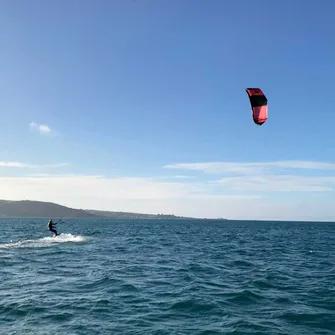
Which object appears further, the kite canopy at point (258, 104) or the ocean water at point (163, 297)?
the kite canopy at point (258, 104)

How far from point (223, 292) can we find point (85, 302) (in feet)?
25.3

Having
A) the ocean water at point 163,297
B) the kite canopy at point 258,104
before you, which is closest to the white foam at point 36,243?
the ocean water at point 163,297

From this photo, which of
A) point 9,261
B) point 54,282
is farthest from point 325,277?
point 9,261

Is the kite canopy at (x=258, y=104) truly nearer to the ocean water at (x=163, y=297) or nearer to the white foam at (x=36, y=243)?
the ocean water at (x=163, y=297)

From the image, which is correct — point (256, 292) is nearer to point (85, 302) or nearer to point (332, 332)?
point (332, 332)

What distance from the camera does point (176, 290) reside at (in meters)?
20.8

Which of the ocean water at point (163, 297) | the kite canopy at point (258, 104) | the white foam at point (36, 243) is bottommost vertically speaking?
the white foam at point (36, 243)

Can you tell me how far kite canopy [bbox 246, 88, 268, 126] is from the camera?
16.5 meters

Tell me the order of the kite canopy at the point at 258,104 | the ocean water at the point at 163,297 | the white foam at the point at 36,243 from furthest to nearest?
the white foam at the point at 36,243, the kite canopy at the point at 258,104, the ocean water at the point at 163,297

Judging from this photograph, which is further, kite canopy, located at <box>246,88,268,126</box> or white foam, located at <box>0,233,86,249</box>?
white foam, located at <box>0,233,86,249</box>

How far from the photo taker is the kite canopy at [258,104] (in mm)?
16453

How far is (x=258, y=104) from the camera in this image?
16.6m

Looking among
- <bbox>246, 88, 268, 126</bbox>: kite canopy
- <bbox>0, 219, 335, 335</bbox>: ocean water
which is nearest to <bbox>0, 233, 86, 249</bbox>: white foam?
<bbox>0, 219, 335, 335</bbox>: ocean water

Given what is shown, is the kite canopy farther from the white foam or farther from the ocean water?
the white foam
